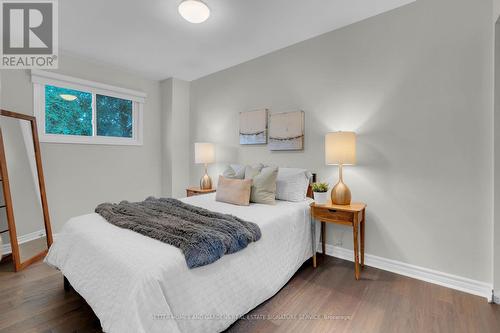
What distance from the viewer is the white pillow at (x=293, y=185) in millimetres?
2582

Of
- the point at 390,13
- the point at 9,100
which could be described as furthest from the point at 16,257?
the point at 390,13

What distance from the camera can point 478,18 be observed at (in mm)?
1887

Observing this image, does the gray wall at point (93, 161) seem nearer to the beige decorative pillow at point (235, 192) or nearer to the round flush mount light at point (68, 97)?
the round flush mount light at point (68, 97)

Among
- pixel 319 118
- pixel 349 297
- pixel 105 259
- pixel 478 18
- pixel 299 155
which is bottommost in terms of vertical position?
pixel 349 297

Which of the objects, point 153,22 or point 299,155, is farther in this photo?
point 299,155

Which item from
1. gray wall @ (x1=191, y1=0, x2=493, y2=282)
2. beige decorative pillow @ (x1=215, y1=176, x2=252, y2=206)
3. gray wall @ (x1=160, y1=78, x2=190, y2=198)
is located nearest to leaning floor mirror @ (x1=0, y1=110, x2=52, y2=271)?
gray wall @ (x1=160, y1=78, x2=190, y2=198)

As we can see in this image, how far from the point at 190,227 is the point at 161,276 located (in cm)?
45

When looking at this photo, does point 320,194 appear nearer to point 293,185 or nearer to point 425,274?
point 293,185

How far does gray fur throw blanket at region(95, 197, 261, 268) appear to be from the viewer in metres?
1.36

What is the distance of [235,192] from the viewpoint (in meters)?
2.48

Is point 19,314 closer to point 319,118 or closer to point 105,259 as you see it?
point 105,259

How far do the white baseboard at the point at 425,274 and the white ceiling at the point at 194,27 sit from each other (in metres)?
2.45

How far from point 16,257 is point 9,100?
1.78 meters

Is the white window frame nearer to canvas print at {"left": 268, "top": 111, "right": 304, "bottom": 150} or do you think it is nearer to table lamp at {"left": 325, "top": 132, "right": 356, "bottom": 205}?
canvas print at {"left": 268, "top": 111, "right": 304, "bottom": 150}
